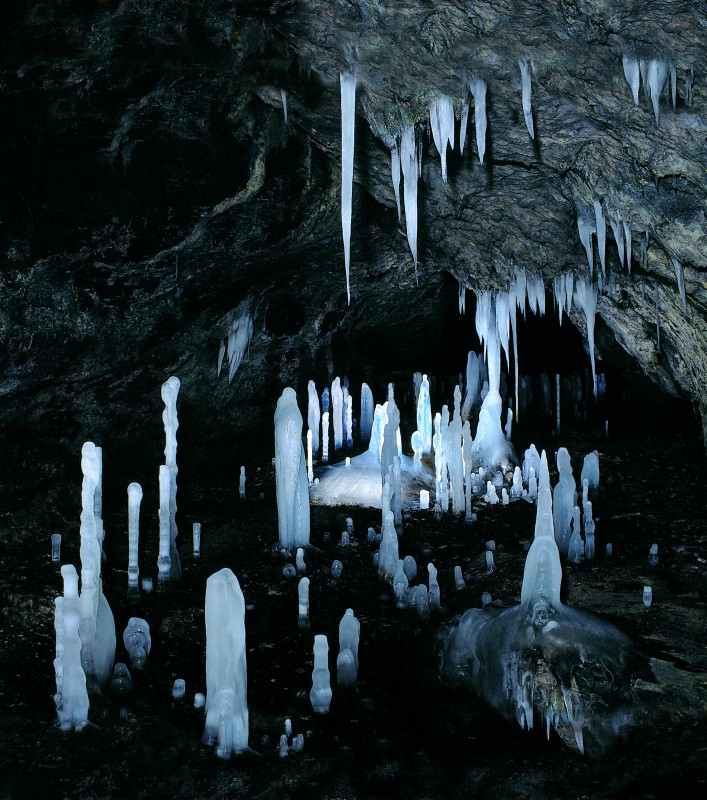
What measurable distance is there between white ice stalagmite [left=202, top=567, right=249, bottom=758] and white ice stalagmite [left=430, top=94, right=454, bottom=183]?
6.42 metres

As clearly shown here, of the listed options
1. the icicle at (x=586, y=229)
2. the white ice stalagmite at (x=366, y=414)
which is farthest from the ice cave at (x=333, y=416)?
the white ice stalagmite at (x=366, y=414)

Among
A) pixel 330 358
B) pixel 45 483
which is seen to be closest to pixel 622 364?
pixel 330 358

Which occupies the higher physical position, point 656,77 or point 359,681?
point 656,77

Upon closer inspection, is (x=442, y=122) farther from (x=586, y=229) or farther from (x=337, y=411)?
(x=337, y=411)

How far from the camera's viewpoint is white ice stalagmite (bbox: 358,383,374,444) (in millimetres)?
18672

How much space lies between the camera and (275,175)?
12000 mm

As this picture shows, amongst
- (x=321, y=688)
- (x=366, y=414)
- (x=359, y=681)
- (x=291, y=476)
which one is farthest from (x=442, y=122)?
(x=366, y=414)

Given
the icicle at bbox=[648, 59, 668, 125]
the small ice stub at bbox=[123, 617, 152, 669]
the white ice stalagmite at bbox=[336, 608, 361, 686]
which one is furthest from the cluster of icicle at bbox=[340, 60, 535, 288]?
the small ice stub at bbox=[123, 617, 152, 669]

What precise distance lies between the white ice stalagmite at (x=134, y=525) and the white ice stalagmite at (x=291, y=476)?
7.02 ft

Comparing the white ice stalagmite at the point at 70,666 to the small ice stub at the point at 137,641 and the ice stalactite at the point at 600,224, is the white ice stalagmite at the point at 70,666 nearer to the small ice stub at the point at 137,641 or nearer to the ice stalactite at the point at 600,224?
the small ice stub at the point at 137,641

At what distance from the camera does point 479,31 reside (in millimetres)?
8641

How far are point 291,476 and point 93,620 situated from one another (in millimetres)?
4048

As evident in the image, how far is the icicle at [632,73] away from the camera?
830 centimetres

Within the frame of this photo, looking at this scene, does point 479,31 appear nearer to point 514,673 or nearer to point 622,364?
point 514,673
